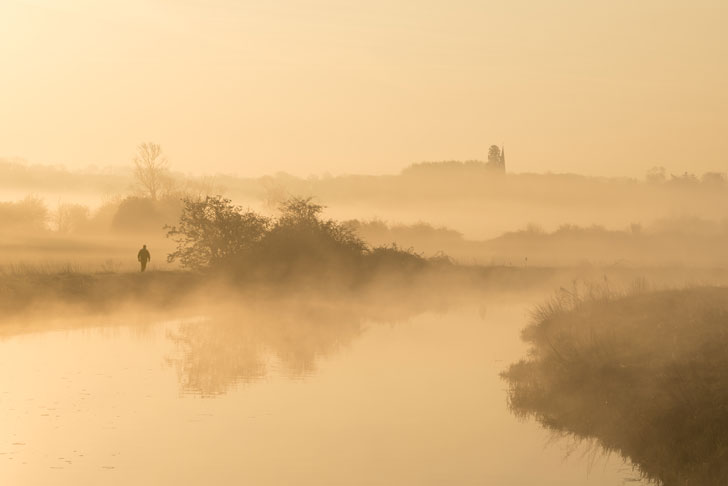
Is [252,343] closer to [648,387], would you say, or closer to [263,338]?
[263,338]

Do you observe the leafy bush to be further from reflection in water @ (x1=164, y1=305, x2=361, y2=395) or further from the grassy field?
the grassy field

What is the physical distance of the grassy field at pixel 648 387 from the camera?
16953 millimetres

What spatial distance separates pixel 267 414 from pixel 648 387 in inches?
320

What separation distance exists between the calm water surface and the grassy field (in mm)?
654

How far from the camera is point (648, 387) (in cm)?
1980

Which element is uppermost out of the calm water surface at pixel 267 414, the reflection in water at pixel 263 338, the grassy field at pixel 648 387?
the grassy field at pixel 648 387

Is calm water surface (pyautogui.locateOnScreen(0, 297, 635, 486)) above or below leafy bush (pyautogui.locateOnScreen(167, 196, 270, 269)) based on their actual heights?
below

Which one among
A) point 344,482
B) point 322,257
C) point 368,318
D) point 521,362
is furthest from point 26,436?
point 322,257

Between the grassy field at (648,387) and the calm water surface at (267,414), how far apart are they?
0.65 metres

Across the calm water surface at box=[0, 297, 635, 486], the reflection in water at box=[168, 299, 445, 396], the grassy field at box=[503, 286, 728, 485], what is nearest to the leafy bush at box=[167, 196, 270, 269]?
the reflection in water at box=[168, 299, 445, 396]

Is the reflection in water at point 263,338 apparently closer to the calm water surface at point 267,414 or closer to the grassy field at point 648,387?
the calm water surface at point 267,414

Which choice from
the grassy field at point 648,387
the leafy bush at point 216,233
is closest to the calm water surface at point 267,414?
the grassy field at point 648,387

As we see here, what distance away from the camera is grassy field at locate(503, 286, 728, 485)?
1695 cm

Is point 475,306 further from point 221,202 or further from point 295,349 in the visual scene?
point 295,349
